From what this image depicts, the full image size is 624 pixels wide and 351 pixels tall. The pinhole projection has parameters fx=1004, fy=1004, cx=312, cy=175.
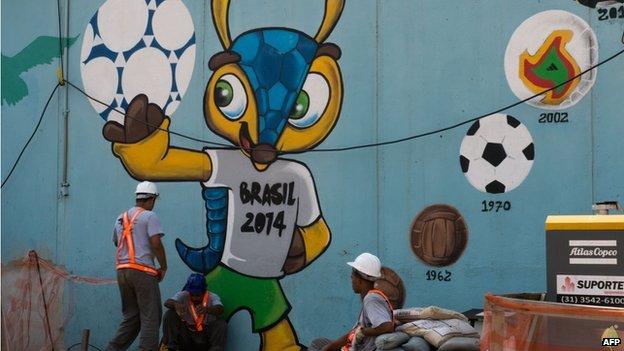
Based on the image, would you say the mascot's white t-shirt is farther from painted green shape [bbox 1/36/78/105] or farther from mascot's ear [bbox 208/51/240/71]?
painted green shape [bbox 1/36/78/105]

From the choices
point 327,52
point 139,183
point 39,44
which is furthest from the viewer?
point 39,44

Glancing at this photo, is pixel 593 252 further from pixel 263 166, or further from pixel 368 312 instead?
pixel 263 166

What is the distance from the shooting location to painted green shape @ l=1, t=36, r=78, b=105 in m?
12.0

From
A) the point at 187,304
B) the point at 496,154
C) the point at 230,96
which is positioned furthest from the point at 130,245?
the point at 496,154

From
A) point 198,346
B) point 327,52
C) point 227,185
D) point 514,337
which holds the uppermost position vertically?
point 327,52

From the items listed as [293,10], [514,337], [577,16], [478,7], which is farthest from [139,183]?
[514,337]

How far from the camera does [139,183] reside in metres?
11.3

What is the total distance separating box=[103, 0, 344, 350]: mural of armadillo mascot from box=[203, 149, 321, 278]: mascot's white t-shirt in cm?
1

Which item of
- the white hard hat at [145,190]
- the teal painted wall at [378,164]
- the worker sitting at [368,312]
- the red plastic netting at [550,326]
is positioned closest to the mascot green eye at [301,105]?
the teal painted wall at [378,164]

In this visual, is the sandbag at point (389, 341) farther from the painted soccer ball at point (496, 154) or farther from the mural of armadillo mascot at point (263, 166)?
the mural of armadillo mascot at point (263, 166)

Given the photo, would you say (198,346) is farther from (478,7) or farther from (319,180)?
(478,7)

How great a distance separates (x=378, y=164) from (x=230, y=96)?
75.0 inches

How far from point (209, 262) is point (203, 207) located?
1.99 ft

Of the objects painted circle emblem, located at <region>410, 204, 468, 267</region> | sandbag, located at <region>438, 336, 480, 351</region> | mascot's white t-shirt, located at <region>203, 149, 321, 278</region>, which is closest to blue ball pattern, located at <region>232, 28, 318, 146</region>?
mascot's white t-shirt, located at <region>203, 149, 321, 278</region>
